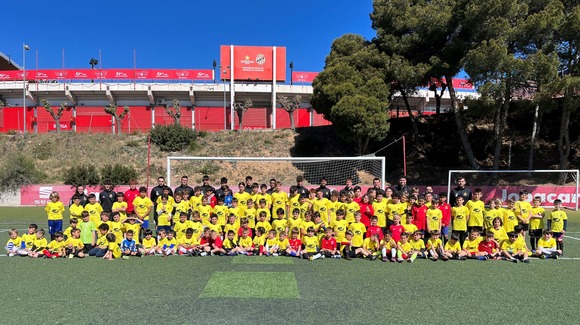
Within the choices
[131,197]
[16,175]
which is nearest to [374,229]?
[131,197]

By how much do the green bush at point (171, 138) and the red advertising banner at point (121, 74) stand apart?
13382 mm

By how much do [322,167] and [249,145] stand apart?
24.7 ft

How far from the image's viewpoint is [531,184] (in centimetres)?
2014

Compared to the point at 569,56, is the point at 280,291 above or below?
below

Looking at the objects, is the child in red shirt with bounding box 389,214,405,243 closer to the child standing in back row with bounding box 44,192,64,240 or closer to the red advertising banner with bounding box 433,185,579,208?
the child standing in back row with bounding box 44,192,64,240

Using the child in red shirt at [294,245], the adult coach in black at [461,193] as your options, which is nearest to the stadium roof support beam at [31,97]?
the child in red shirt at [294,245]

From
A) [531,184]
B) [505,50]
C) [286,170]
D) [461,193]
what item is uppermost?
[505,50]

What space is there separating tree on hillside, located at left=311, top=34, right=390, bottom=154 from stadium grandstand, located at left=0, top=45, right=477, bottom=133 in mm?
17682

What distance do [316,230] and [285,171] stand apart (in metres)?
15.2

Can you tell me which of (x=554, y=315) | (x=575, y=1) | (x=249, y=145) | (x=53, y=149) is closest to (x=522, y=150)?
(x=575, y=1)

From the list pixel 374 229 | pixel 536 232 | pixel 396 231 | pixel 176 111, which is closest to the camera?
pixel 396 231

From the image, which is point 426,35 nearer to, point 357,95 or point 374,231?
point 357,95

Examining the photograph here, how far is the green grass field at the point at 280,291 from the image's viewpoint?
4.38 meters

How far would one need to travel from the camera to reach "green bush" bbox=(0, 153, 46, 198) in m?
17.2
